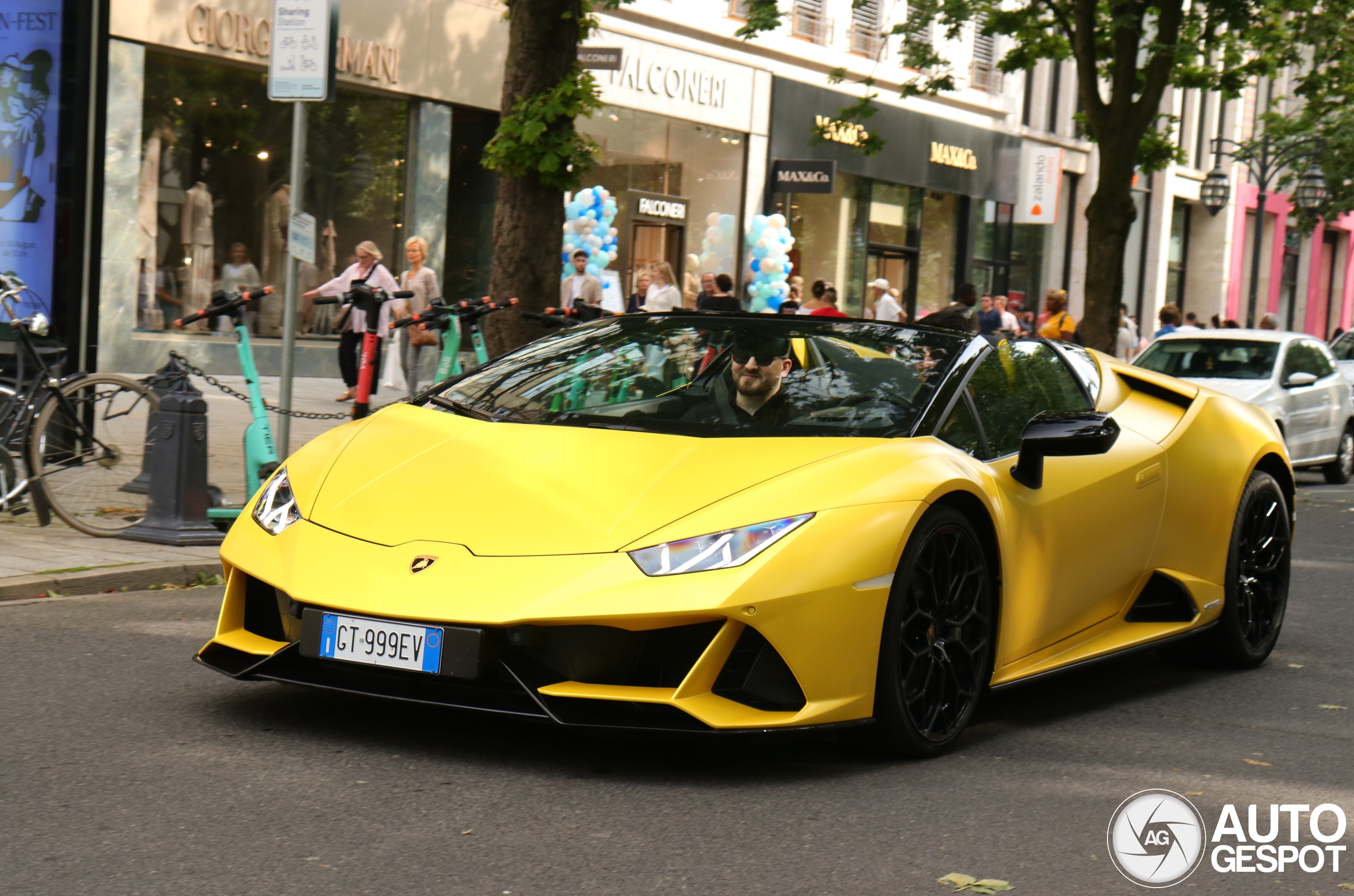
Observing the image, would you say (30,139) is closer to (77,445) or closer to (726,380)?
(77,445)

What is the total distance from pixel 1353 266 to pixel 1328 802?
5728 cm

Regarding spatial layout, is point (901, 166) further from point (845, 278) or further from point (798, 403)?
point (798, 403)

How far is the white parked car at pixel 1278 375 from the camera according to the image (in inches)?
619

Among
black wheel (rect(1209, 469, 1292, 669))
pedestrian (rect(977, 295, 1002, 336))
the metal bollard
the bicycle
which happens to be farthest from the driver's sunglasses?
pedestrian (rect(977, 295, 1002, 336))

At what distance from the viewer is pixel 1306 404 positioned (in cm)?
1614

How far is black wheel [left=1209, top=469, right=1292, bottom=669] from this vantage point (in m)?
6.40

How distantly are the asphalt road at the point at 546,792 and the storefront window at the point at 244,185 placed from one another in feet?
42.2

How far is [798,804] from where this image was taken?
4.22 m

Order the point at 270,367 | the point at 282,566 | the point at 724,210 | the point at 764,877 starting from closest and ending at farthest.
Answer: the point at 764,877 → the point at 282,566 → the point at 270,367 → the point at 724,210

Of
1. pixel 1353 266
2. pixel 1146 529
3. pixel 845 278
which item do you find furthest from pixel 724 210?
A: pixel 1353 266

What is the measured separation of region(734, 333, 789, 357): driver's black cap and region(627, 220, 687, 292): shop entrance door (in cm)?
1833

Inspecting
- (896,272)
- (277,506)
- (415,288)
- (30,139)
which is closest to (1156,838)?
(277,506)

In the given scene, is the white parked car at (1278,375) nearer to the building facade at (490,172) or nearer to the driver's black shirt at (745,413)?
the building facade at (490,172)

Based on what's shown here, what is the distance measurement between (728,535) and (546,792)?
78 centimetres
